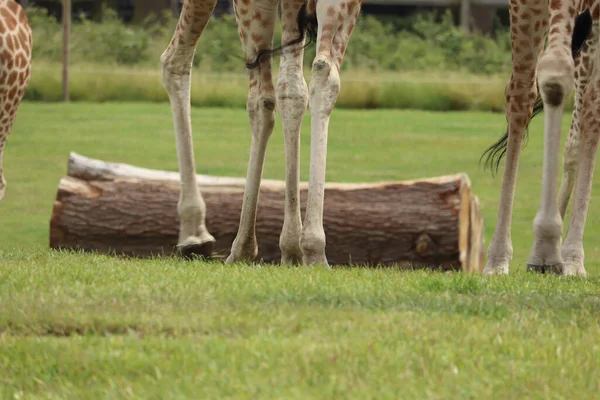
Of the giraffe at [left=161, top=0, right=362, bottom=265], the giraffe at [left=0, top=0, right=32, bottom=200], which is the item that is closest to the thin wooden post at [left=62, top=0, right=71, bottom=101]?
the giraffe at [left=0, top=0, right=32, bottom=200]

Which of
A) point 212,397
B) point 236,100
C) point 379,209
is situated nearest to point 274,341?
point 212,397

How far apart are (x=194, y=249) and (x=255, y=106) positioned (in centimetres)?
94

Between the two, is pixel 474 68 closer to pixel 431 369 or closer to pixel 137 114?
pixel 137 114

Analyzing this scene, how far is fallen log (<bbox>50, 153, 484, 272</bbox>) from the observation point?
737cm

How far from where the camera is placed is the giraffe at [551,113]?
6062mm

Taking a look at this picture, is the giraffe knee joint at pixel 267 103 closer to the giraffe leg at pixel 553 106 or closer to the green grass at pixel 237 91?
the giraffe leg at pixel 553 106

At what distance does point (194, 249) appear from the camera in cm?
713

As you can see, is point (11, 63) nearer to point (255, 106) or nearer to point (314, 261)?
point (255, 106)

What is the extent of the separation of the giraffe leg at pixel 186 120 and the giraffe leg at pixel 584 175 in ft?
7.04

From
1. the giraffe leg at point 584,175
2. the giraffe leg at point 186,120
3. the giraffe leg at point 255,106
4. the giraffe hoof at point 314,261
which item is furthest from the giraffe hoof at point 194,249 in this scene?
the giraffe leg at point 584,175

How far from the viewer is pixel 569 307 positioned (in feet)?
15.8

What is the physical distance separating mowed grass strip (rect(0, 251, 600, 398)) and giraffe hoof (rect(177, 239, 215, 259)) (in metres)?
1.62

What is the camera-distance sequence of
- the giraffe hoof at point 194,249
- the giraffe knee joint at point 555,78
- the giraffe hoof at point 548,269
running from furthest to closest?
the giraffe hoof at point 194,249, the giraffe hoof at point 548,269, the giraffe knee joint at point 555,78

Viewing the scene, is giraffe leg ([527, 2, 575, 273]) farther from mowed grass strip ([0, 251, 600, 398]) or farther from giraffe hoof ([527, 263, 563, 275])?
mowed grass strip ([0, 251, 600, 398])
